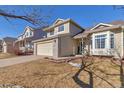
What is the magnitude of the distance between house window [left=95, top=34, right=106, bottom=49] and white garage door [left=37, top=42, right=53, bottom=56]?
682 cm

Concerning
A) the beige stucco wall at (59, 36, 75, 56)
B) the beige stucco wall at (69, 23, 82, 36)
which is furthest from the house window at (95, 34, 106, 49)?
the beige stucco wall at (69, 23, 82, 36)

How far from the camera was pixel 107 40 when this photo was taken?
669 inches

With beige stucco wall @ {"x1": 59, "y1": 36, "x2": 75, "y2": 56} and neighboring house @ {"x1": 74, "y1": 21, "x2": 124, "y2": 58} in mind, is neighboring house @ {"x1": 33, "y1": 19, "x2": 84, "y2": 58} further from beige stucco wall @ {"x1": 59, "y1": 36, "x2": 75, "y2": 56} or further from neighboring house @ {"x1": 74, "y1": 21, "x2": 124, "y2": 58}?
neighboring house @ {"x1": 74, "y1": 21, "x2": 124, "y2": 58}

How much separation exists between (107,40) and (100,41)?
117cm

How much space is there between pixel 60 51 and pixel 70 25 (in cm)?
513

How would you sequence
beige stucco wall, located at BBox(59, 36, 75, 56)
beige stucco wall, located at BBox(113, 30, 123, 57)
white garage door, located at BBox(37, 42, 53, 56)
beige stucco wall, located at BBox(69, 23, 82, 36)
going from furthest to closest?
1. beige stucco wall, located at BBox(69, 23, 82, 36)
2. white garage door, located at BBox(37, 42, 53, 56)
3. beige stucco wall, located at BBox(59, 36, 75, 56)
4. beige stucco wall, located at BBox(113, 30, 123, 57)

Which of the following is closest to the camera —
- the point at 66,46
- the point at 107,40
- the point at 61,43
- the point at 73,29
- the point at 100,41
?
the point at 107,40

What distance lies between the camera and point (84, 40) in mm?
21531

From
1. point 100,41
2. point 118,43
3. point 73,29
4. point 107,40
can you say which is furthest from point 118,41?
point 73,29

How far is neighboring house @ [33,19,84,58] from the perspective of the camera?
20834mm

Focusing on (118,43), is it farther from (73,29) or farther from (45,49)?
(45,49)

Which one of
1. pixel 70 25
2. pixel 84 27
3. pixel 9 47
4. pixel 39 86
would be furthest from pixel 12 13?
pixel 9 47
